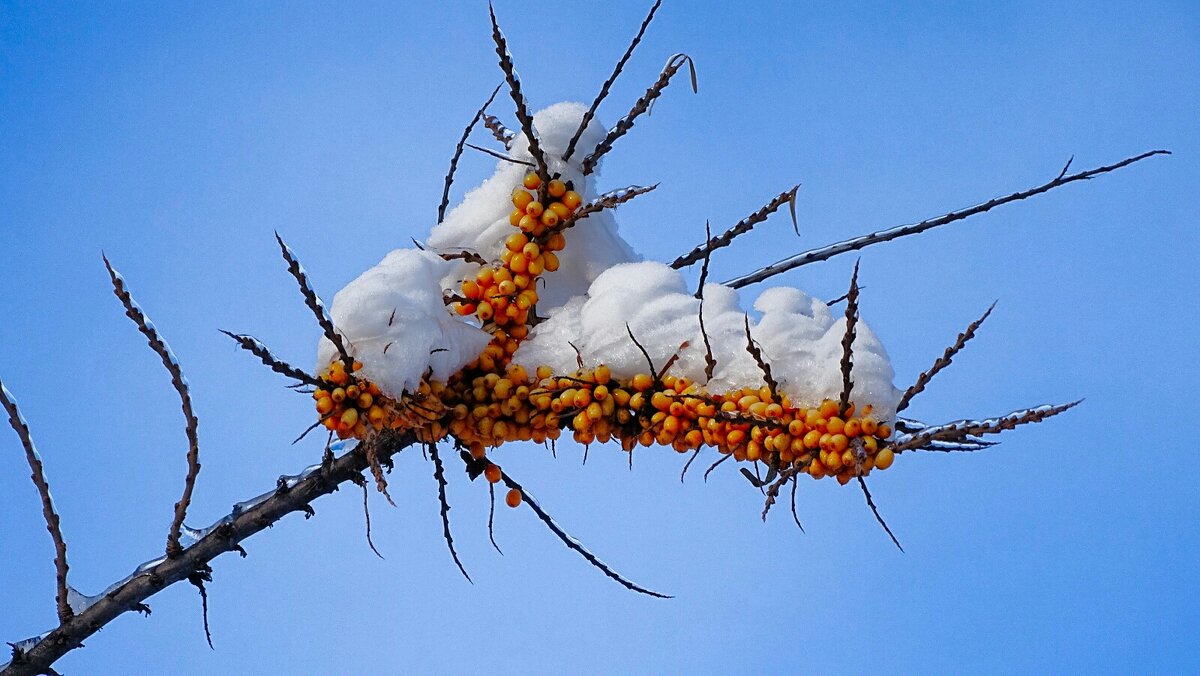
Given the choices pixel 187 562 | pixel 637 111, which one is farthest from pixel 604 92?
pixel 187 562

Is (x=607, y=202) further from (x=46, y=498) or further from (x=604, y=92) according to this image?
(x=46, y=498)

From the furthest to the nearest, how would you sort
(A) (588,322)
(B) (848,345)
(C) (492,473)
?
(C) (492,473) → (A) (588,322) → (B) (848,345)

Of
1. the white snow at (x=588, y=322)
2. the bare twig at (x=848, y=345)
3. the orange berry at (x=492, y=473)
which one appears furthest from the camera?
the orange berry at (x=492, y=473)

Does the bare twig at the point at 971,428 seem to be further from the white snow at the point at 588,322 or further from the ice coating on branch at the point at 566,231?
the ice coating on branch at the point at 566,231

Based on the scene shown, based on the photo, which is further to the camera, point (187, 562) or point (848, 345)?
point (187, 562)

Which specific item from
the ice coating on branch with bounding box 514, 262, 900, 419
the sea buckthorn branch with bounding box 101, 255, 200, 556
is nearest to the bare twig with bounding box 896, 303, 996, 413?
the ice coating on branch with bounding box 514, 262, 900, 419

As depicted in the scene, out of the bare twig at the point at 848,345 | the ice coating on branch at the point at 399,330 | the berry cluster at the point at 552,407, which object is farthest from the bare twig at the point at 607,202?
the bare twig at the point at 848,345
